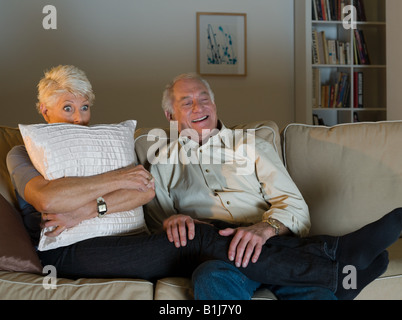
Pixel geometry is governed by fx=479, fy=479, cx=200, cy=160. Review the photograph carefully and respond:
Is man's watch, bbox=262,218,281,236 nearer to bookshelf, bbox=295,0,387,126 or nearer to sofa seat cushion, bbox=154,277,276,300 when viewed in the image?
sofa seat cushion, bbox=154,277,276,300

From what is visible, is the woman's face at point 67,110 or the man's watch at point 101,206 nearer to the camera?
the man's watch at point 101,206

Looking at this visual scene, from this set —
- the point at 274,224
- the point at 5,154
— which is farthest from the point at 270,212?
the point at 5,154

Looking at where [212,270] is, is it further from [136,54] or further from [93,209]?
[136,54]

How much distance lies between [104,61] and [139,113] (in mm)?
514

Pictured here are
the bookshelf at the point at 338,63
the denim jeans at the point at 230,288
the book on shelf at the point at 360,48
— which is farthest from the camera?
the book on shelf at the point at 360,48

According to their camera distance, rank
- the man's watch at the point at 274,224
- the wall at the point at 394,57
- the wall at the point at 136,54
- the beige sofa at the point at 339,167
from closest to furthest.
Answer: the man's watch at the point at 274,224
the beige sofa at the point at 339,167
the wall at the point at 394,57
the wall at the point at 136,54

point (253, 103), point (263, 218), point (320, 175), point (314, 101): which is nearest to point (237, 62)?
point (253, 103)

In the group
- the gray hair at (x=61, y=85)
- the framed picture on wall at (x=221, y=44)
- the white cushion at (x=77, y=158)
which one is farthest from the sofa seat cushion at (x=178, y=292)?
the framed picture on wall at (x=221, y=44)

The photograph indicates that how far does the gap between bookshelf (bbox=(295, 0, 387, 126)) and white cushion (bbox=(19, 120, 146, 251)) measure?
2637 mm

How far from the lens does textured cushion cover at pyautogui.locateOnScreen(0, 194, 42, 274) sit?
1481 mm

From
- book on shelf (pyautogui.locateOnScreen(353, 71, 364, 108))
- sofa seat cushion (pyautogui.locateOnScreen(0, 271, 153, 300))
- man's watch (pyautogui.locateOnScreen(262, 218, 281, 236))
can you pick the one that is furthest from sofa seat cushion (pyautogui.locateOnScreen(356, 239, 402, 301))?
book on shelf (pyautogui.locateOnScreen(353, 71, 364, 108))

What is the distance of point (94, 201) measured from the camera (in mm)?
1590

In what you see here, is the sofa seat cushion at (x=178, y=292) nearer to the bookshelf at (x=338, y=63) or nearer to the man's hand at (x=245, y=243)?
the man's hand at (x=245, y=243)

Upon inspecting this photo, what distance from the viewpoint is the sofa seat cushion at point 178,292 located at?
4.62 feet
